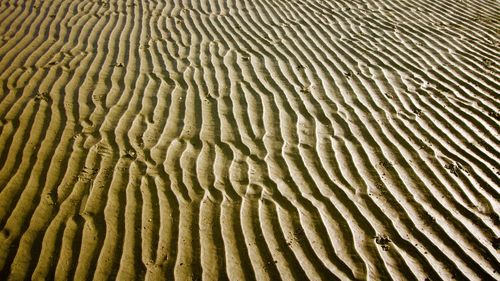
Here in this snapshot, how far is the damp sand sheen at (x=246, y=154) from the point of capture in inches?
95.3

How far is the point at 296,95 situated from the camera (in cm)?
404

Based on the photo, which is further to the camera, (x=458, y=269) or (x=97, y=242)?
(x=97, y=242)

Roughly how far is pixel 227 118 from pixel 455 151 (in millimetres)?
2289

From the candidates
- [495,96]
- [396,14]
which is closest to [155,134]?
[495,96]

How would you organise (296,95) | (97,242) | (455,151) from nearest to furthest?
1. (97,242)
2. (455,151)
3. (296,95)

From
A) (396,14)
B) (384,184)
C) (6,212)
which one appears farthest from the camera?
(396,14)

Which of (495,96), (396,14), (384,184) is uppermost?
(396,14)

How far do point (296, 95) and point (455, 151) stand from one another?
1.75 meters

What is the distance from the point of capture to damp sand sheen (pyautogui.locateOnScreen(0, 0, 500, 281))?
2.42 metres

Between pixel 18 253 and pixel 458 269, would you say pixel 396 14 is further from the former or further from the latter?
pixel 18 253

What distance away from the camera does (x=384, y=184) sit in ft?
9.57

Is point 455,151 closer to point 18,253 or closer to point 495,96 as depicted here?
point 495,96

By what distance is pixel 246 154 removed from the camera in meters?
3.22

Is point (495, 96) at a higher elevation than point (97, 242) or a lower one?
higher
